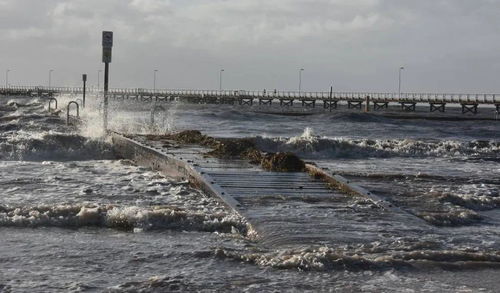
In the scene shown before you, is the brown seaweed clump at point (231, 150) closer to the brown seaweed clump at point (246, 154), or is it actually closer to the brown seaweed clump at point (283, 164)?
the brown seaweed clump at point (246, 154)

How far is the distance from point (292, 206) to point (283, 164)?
144 inches

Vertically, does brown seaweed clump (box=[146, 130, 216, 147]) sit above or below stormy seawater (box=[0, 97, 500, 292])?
above

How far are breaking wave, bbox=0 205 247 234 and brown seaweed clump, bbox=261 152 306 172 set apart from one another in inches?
162

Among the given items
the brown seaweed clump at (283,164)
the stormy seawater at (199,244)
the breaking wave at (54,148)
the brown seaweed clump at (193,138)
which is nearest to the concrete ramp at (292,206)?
the stormy seawater at (199,244)

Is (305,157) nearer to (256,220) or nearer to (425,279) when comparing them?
(256,220)

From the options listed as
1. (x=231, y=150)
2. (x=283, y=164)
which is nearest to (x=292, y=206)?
(x=283, y=164)

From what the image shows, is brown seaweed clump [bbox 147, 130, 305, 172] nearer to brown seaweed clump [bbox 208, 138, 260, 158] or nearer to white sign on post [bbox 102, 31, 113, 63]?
brown seaweed clump [bbox 208, 138, 260, 158]

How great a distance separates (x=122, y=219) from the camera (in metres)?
7.36

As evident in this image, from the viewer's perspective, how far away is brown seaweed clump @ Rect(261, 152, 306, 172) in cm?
1161

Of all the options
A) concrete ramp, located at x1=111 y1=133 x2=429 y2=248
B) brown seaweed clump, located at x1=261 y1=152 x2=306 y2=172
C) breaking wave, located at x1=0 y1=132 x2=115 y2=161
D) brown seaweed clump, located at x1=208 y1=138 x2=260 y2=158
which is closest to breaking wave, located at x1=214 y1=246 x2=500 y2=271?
concrete ramp, located at x1=111 y1=133 x2=429 y2=248

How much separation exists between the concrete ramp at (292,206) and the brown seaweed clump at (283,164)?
0.22 metres

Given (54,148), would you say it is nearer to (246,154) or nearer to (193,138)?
(193,138)

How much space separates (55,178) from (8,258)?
19.5 feet

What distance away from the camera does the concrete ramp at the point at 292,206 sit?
21.4ft
